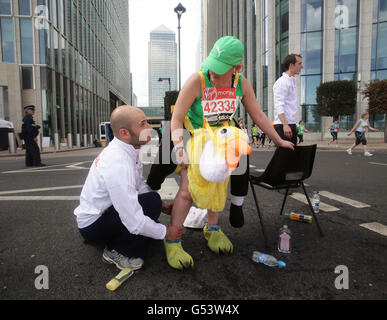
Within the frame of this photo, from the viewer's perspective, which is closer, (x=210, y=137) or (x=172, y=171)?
(x=210, y=137)

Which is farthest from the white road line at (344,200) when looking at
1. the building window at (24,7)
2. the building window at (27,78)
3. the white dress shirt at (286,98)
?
the building window at (24,7)

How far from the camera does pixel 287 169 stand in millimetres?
2500

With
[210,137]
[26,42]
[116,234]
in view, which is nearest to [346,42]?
[26,42]

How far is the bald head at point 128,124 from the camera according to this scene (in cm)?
181

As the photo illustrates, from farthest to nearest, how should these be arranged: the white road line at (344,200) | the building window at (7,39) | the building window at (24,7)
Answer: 1. the building window at (24,7)
2. the building window at (7,39)
3. the white road line at (344,200)

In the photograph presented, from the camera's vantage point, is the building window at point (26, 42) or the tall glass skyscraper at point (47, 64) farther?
the building window at point (26, 42)

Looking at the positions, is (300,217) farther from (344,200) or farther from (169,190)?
(169,190)

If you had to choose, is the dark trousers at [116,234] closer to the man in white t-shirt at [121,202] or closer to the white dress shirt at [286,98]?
the man in white t-shirt at [121,202]

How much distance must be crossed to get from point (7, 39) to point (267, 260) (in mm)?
25580

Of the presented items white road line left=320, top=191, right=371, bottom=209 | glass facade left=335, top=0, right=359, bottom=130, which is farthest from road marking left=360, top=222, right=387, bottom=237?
glass facade left=335, top=0, right=359, bottom=130

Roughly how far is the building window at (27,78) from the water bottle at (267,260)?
23.3 metres

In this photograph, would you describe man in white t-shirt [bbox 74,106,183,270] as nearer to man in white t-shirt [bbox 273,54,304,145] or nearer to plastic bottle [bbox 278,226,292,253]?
plastic bottle [bbox 278,226,292,253]

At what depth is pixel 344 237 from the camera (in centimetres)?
241
